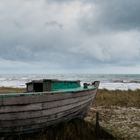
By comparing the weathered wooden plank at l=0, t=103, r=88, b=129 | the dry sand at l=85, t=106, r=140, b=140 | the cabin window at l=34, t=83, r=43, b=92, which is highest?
the cabin window at l=34, t=83, r=43, b=92

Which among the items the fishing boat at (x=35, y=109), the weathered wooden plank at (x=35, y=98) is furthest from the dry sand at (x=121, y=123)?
the weathered wooden plank at (x=35, y=98)

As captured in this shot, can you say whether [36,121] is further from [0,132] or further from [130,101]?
[130,101]

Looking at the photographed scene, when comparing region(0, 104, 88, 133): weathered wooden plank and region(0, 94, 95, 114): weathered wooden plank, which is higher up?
region(0, 94, 95, 114): weathered wooden plank

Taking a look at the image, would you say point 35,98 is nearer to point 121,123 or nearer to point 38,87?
point 38,87

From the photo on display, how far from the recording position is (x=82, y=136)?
10.3 meters

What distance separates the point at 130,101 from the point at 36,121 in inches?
595

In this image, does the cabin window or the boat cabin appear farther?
the cabin window

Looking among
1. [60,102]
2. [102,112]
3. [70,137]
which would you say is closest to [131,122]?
[102,112]

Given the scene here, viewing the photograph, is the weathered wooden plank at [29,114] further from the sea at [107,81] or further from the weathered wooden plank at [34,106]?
the sea at [107,81]

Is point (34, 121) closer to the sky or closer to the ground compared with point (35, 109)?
closer to the ground

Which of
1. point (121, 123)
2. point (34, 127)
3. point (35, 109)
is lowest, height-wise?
point (121, 123)

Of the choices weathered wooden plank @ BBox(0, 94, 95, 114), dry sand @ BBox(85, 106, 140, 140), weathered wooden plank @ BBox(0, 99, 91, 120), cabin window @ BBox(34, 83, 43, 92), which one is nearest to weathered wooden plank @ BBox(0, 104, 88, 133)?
weathered wooden plank @ BBox(0, 99, 91, 120)

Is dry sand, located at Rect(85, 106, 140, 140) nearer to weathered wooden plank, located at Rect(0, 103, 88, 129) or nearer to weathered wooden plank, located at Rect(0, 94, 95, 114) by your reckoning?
weathered wooden plank, located at Rect(0, 103, 88, 129)

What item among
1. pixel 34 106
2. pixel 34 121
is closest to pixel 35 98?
pixel 34 106
